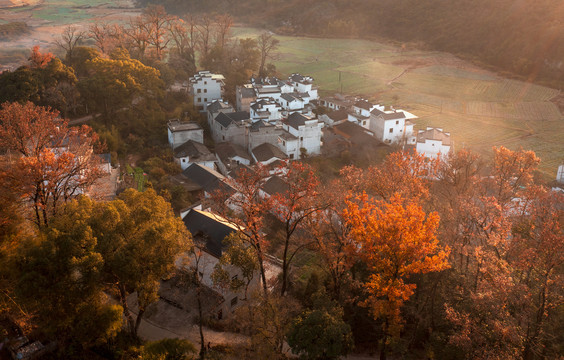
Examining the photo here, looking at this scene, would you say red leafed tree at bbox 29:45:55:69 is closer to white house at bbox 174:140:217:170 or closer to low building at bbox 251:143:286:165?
white house at bbox 174:140:217:170

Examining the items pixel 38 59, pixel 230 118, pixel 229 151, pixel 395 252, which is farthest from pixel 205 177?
pixel 395 252

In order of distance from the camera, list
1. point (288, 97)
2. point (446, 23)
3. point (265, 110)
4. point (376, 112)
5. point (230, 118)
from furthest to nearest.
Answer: point (446, 23) < point (288, 97) < point (376, 112) < point (265, 110) < point (230, 118)

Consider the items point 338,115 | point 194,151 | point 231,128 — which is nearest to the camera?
point 194,151

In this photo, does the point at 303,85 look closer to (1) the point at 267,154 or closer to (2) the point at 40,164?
(1) the point at 267,154

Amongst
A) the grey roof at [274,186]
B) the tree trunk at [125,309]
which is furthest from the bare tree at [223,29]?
the tree trunk at [125,309]

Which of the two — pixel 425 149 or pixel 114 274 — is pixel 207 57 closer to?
pixel 425 149

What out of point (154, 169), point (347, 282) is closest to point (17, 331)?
point (347, 282)
